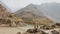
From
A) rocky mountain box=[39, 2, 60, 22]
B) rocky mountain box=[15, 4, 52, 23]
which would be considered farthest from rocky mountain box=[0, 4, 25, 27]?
rocky mountain box=[39, 2, 60, 22]

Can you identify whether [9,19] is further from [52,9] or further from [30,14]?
[52,9]

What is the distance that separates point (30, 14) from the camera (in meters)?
3.00

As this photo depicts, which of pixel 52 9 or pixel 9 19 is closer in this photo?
pixel 9 19

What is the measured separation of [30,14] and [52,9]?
16.3 inches

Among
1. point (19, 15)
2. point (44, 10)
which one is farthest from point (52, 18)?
point (19, 15)

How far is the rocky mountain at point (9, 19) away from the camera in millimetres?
2908

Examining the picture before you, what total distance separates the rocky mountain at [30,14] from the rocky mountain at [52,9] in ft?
0.33

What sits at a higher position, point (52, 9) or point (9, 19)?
point (52, 9)

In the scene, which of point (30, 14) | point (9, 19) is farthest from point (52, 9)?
point (9, 19)

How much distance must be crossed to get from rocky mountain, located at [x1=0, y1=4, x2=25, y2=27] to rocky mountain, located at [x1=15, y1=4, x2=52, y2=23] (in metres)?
0.09

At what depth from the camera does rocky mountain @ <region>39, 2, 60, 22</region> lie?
118 inches

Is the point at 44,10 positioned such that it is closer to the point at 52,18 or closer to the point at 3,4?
the point at 52,18

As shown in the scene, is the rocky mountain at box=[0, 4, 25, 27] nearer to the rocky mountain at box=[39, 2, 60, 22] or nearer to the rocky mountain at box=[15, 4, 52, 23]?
the rocky mountain at box=[15, 4, 52, 23]

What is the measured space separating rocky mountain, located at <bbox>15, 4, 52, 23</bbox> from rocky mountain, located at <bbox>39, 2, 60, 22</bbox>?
0.10 m
